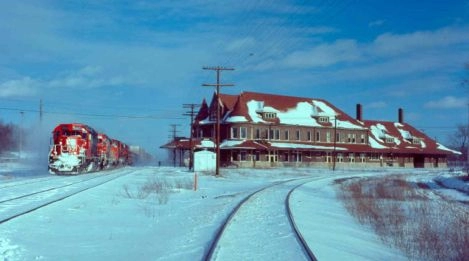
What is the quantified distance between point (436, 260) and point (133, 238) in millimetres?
6168

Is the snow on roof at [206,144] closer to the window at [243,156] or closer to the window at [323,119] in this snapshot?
the window at [243,156]

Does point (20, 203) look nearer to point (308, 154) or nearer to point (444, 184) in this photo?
point (444, 184)

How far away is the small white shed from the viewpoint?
50.5 m

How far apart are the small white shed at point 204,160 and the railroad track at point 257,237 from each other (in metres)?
33.4

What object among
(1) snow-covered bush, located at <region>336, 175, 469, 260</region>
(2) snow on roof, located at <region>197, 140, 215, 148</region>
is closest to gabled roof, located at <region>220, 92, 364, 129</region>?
(2) snow on roof, located at <region>197, 140, 215, 148</region>

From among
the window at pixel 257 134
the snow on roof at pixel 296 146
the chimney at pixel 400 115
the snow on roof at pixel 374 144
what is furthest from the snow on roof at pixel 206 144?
the chimney at pixel 400 115

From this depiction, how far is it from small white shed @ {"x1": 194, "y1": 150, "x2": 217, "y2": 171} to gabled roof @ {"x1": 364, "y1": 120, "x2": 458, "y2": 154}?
43.9 metres

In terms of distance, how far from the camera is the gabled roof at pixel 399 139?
90.9m

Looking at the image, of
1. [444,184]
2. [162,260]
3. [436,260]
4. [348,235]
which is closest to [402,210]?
[348,235]

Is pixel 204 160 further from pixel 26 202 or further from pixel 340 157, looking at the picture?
pixel 340 157

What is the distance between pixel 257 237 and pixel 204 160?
39.4 meters

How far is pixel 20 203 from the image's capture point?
17.3m

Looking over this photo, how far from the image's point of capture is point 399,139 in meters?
96.0

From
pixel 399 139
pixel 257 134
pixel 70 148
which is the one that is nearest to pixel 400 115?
pixel 399 139
